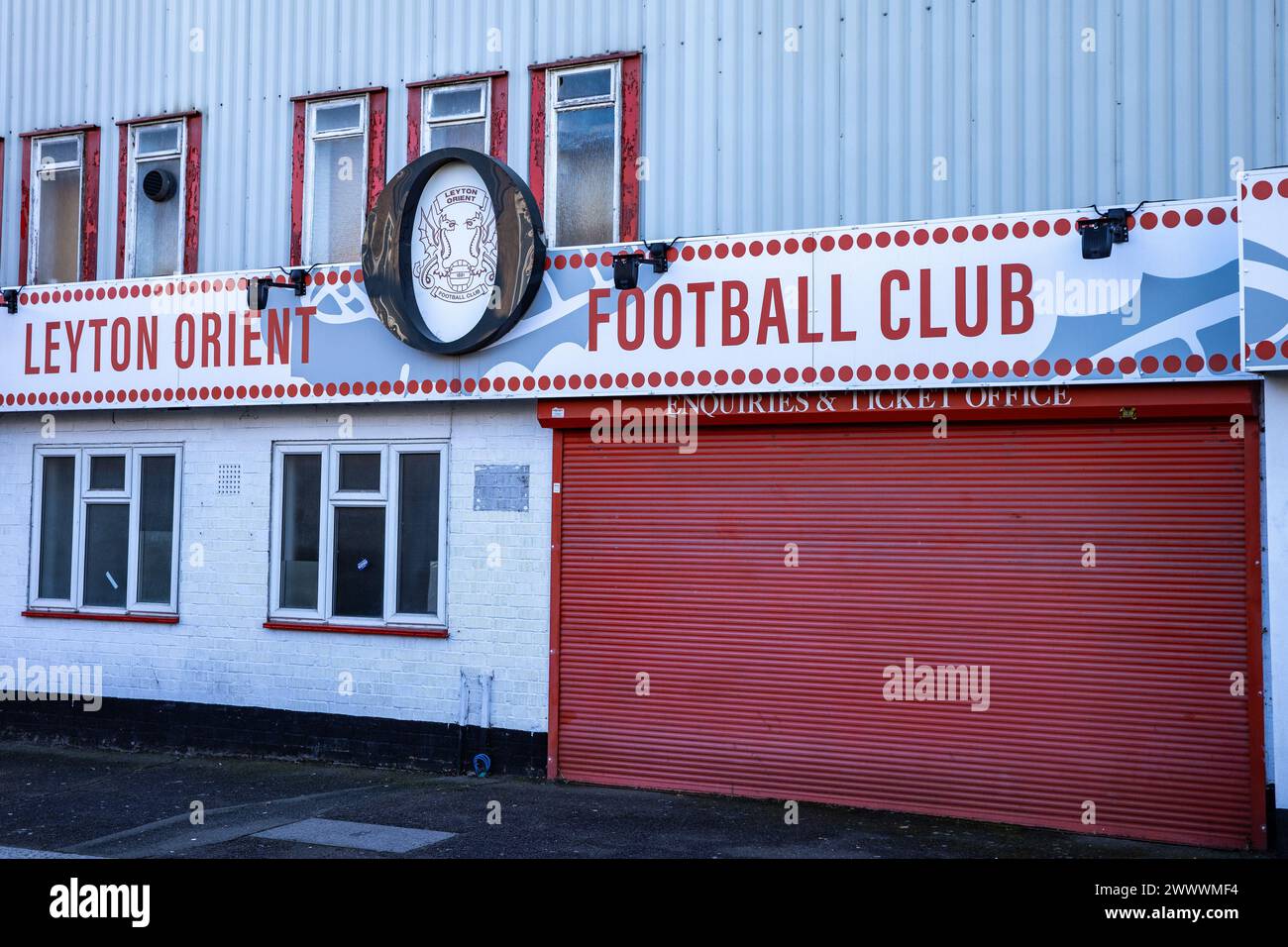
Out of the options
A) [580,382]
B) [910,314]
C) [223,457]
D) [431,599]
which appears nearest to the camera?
[910,314]

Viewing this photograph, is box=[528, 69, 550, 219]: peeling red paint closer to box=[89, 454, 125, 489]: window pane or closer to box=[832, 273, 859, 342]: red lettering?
box=[832, 273, 859, 342]: red lettering

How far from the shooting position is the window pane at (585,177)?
39.8 feet

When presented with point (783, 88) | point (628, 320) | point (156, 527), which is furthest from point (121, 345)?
point (783, 88)

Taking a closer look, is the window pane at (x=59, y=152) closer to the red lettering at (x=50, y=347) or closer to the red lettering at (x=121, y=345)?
the red lettering at (x=50, y=347)

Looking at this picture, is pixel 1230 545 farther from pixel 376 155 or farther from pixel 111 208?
pixel 111 208

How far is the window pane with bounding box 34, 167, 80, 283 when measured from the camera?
577 inches

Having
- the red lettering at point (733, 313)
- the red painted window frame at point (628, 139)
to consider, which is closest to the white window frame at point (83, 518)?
the red painted window frame at point (628, 139)

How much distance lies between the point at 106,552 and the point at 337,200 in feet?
14.3

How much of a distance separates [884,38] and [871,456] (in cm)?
324

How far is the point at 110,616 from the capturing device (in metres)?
14.1

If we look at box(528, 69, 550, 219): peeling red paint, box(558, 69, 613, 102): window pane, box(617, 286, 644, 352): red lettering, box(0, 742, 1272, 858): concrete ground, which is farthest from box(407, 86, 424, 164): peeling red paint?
box(0, 742, 1272, 858): concrete ground

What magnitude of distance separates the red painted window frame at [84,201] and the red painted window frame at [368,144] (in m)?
2.49
